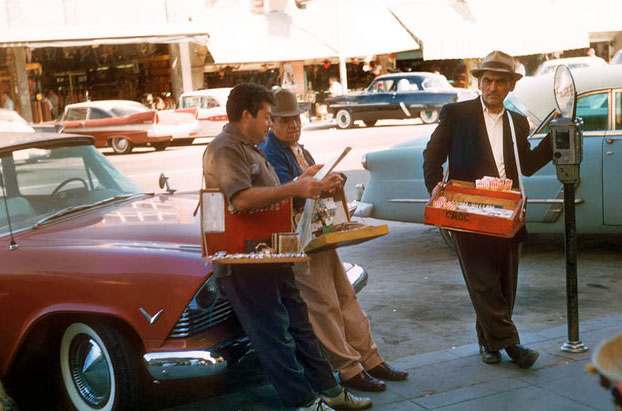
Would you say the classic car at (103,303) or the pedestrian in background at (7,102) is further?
the pedestrian in background at (7,102)

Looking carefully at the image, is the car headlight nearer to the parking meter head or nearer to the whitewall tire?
the parking meter head

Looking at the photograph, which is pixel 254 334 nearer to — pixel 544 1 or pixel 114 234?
pixel 114 234

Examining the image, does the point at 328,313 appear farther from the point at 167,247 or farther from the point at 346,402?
the point at 167,247

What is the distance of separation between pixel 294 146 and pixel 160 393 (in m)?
1.64

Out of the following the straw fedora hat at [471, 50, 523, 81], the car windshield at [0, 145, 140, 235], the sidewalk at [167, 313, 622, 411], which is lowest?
the sidewalk at [167, 313, 622, 411]

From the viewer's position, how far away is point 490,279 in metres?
4.97

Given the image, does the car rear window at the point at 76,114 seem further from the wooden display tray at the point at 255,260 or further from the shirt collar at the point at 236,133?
the wooden display tray at the point at 255,260

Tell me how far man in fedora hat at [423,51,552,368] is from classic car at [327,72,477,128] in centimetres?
2025

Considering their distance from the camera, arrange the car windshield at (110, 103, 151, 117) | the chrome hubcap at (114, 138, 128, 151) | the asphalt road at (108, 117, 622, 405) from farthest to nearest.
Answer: the car windshield at (110, 103, 151, 117)
the chrome hubcap at (114, 138, 128, 151)
the asphalt road at (108, 117, 622, 405)

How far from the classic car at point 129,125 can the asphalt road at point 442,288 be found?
1481 centimetres

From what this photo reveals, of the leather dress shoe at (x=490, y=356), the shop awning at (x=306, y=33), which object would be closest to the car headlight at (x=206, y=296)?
the leather dress shoe at (x=490, y=356)

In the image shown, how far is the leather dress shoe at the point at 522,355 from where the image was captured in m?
4.94

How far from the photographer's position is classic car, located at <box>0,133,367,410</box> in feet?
14.0

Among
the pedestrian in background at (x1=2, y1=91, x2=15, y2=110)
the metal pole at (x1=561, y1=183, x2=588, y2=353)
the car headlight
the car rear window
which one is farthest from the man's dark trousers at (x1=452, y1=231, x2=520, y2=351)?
the pedestrian in background at (x1=2, y1=91, x2=15, y2=110)
